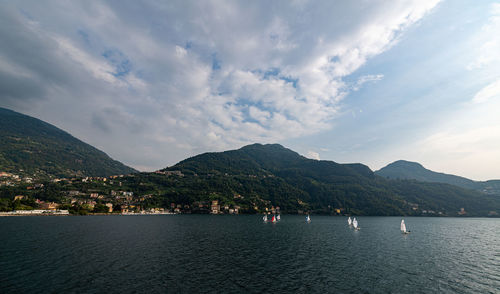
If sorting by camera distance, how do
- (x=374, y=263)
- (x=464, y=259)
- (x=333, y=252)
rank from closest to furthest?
(x=374, y=263) → (x=464, y=259) → (x=333, y=252)

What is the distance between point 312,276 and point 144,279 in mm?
26227

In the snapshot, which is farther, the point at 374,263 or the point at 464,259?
the point at 464,259

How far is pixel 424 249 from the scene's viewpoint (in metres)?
65.4

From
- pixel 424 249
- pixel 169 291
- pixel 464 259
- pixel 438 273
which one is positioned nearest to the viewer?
pixel 169 291

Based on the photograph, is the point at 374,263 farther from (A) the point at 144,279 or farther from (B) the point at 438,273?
(A) the point at 144,279

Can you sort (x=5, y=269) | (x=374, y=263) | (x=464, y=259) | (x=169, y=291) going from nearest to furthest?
(x=169, y=291) → (x=5, y=269) → (x=374, y=263) → (x=464, y=259)

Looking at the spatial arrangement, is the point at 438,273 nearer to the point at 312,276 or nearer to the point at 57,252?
the point at 312,276

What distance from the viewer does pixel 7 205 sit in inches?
6220

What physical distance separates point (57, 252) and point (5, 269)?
13.9 metres

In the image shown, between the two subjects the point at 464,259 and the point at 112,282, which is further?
the point at 464,259

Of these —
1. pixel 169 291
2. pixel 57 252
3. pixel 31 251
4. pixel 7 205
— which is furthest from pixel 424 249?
pixel 7 205

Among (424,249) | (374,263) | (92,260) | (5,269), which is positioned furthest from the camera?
(424,249)

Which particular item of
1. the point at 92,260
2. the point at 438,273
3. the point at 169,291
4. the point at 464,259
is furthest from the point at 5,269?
the point at 464,259

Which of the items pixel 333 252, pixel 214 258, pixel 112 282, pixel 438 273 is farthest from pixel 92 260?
pixel 438 273
